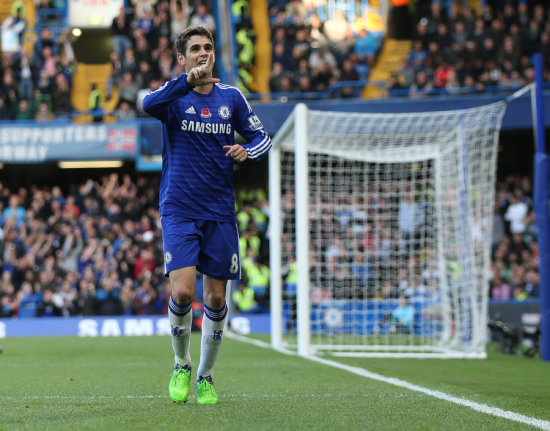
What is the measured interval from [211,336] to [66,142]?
53.2 ft

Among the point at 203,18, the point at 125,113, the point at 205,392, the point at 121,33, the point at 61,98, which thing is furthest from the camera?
the point at 121,33

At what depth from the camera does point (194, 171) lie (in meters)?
5.16

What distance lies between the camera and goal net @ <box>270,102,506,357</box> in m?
10.8

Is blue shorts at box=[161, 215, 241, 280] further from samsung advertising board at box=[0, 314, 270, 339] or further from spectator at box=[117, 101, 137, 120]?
spectator at box=[117, 101, 137, 120]

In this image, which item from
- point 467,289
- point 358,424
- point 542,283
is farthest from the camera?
point 467,289

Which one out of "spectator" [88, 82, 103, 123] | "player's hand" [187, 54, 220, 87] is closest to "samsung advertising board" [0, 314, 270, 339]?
"spectator" [88, 82, 103, 123]

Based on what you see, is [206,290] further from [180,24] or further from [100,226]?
[180,24]

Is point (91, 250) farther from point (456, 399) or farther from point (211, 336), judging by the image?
point (456, 399)

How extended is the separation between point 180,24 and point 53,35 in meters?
3.60

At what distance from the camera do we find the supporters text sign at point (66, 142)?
2059 centimetres

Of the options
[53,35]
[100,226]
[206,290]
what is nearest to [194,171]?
[206,290]

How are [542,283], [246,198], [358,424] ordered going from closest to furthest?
[358,424]
[542,283]
[246,198]

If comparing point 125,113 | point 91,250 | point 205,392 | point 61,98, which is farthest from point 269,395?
point 61,98

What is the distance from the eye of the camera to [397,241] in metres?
14.1
